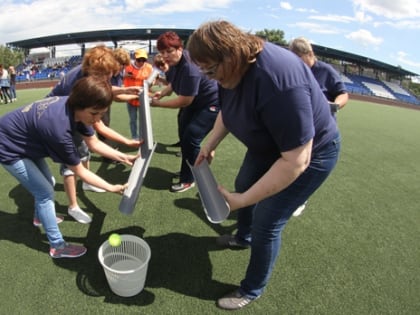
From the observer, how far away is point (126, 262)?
8.11 ft

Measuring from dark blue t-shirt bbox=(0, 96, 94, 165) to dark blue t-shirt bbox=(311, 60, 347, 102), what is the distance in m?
2.36

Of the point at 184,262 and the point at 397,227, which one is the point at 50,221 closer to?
the point at 184,262

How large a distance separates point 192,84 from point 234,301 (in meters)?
2.06

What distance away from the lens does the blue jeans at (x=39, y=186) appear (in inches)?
88.8

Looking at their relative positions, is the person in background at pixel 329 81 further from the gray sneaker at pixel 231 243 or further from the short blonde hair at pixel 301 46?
the gray sneaker at pixel 231 243

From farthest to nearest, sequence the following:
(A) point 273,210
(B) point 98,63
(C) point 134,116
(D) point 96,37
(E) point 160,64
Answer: (D) point 96,37, (C) point 134,116, (E) point 160,64, (B) point 98,63, (A) point 273,210

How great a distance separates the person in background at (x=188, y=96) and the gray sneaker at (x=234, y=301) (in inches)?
61.2

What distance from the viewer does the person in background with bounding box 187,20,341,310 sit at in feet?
4.32

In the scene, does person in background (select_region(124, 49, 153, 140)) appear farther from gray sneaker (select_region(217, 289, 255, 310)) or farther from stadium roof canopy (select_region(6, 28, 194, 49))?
stadium roof canopy (select_region(6, 28, 194, 49))

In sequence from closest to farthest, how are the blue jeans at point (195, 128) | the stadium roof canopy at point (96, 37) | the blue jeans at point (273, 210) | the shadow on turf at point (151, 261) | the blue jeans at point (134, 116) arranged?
the blue jeans at point (273, 210)
the shadow on turf at point (151, 261)
the blue jeans at point (195, 128)
the blue jeans at point (134, 116)
the stadium roof canopy at point (96, 37)

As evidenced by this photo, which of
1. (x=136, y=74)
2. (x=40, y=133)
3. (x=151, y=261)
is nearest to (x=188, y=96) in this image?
(x=40, y=133)

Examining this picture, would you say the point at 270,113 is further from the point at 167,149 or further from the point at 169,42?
the point at 167,149

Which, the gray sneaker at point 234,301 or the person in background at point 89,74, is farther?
the person in background at point 89,74

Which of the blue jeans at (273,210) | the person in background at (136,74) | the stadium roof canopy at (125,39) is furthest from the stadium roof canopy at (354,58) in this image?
the blue jeans at (273,210)
